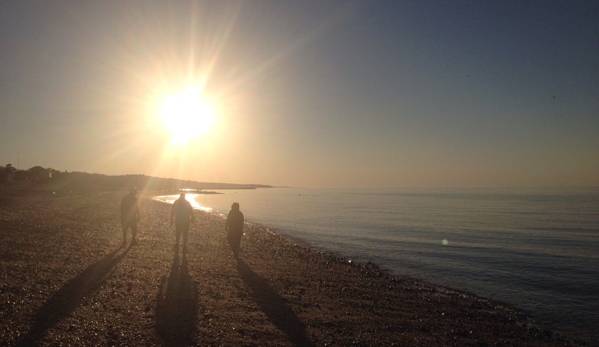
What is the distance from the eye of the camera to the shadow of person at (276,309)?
844 centimetres

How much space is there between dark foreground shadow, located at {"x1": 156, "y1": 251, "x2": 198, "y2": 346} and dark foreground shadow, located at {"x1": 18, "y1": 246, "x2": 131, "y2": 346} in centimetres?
171

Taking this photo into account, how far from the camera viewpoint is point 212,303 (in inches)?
388

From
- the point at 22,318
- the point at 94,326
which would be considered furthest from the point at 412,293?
the point at 22,318

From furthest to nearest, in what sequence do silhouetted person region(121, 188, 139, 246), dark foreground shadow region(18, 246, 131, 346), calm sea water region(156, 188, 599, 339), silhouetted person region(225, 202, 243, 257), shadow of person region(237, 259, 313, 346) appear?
silhouetted person region(225, 202, 243, 257) < silhouetted person region(121, 188, 139, 246) < calm sea water region(156, 188, 599, 339) < shadow of person region(237, 259, 313, 346) < dark foreground shadow region(18, 246, 131, 346)

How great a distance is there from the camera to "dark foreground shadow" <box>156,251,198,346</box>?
24.4 ft

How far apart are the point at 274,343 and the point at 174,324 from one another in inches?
82.6

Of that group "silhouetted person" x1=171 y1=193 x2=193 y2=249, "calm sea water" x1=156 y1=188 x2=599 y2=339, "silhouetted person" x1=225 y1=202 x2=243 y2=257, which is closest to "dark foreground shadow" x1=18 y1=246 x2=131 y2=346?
"silhouetted person" x1=171 y1=193 x2=193 y2=249

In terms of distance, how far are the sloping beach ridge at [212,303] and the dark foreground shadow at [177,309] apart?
28 mm

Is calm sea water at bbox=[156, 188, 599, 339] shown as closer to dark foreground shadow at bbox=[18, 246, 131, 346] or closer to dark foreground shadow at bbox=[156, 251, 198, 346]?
dark foreground shadow at bbox=[156, 251, 198, 346]

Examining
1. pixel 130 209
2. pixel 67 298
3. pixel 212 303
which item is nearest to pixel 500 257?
pixel 212 303

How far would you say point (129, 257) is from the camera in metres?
14.6

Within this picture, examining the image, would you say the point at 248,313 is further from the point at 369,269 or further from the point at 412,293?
the point at 369,269

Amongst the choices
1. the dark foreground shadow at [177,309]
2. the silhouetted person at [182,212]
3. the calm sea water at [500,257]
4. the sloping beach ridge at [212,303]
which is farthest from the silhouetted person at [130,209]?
the calm sea water at [500,257]

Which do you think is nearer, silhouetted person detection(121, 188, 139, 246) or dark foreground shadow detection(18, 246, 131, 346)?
dark foreground shadow detection(18, 246, 131, 346)
